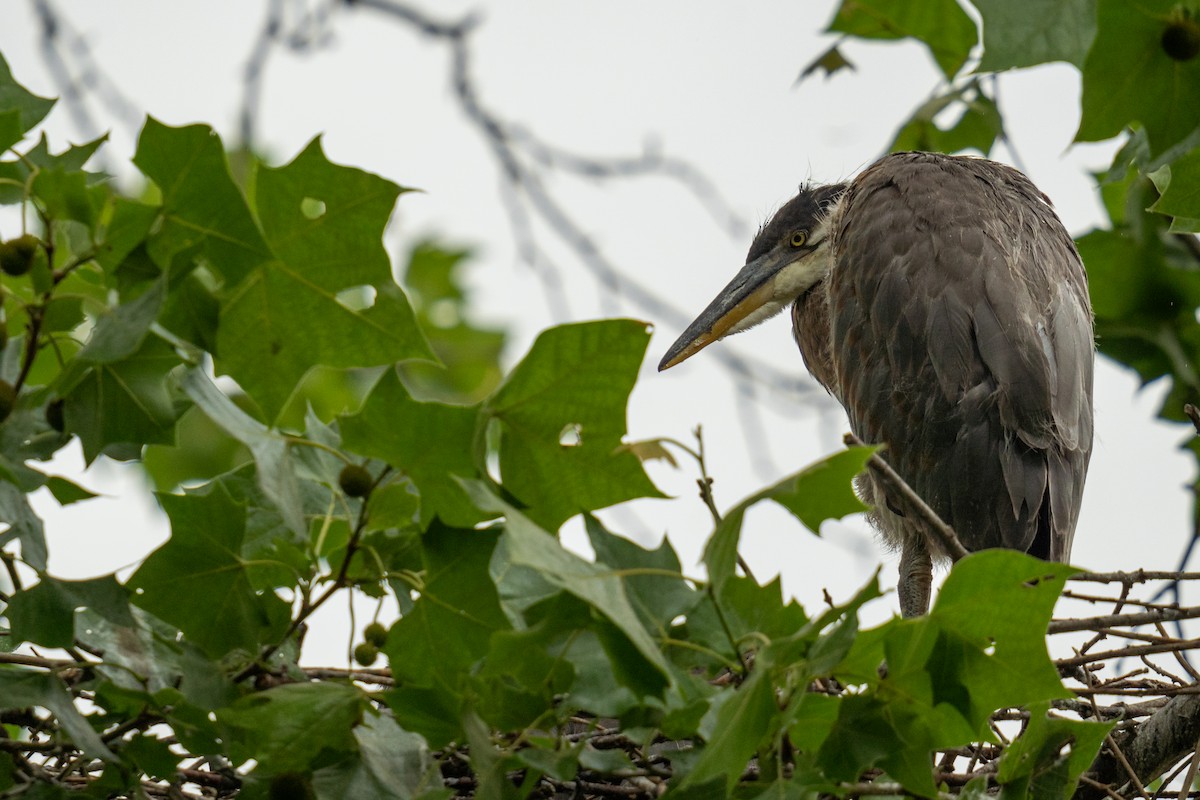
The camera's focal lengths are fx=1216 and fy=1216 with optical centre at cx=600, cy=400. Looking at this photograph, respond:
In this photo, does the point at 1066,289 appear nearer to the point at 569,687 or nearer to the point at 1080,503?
the point at 1080,503

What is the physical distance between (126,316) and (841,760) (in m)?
0.73

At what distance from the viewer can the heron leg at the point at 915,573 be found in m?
3.21

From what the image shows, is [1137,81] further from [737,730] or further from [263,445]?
[263,445]

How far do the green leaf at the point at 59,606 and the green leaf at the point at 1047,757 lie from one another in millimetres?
926

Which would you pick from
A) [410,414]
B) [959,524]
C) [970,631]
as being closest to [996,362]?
[959,524]

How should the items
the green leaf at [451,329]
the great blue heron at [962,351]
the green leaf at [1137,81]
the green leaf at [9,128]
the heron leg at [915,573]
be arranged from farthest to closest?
the green leaf at [451,329] → the heron leg at [915,573] → the great blue heron at [962,351] → the green leaf at [1137,81] → the green leaf at [9,128]

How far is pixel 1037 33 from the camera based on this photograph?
128 cm

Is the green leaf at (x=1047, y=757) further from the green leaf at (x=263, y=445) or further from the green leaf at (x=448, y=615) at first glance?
the green leaf at (x=263, y=445)

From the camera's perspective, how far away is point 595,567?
3.30ft

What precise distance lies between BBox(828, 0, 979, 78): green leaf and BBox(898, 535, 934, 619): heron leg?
1.25 metres

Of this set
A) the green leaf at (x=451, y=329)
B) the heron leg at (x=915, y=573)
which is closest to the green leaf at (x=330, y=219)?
the heron leg at (x=915, y=573)

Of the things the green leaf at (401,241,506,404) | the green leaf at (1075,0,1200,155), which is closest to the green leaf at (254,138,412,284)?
the green leaf at (1075,0,1200,155)

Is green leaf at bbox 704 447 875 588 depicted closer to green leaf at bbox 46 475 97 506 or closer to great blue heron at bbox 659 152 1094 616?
green leaf at bbox 46 475 97 506

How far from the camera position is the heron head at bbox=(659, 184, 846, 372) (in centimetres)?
380
